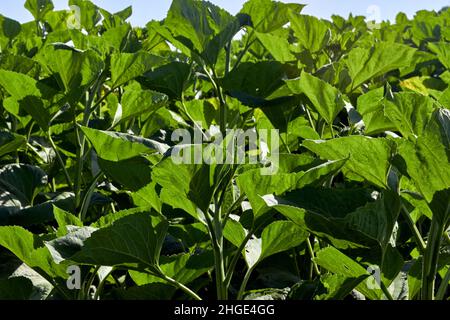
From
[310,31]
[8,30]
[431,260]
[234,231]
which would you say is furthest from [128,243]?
[8,30]

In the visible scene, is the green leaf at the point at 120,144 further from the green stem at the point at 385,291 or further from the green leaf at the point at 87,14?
the green leaf at the point at 87,14

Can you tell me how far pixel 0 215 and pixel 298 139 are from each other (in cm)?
79

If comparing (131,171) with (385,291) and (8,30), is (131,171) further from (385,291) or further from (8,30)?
(8,30)

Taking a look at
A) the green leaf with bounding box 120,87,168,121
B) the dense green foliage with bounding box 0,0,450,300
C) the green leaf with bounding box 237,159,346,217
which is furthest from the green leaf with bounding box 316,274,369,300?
the green leaf with bounding box 120,87,168,121

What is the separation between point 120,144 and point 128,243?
0.20 metres

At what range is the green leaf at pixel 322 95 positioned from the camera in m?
1.50

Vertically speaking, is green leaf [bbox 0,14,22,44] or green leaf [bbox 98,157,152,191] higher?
green leaf [bbox 0,14,22,44]

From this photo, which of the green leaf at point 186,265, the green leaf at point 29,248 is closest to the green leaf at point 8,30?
the green leaf at point 29,248

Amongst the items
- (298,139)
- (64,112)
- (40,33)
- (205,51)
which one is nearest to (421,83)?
(298,139)

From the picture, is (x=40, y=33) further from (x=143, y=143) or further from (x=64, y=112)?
(x=143, y=143)

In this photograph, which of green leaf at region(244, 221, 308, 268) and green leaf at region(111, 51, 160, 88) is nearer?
green leaf at region(244, 221, 308, 268)

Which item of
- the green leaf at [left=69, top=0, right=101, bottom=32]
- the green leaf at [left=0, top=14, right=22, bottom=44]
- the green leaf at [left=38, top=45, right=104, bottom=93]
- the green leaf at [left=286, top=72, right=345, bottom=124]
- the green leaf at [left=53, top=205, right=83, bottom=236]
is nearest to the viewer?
the green leaf at [left=53, top=205, right=83, bottom=236]

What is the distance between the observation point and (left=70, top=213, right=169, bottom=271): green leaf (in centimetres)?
110

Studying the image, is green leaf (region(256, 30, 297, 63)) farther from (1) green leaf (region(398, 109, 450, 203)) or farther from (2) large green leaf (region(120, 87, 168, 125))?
(1) green leaf (region(398, 109, 450, 203))
